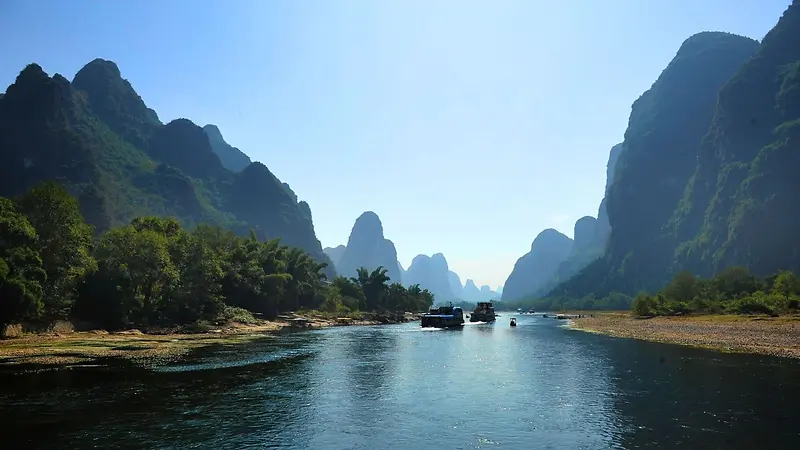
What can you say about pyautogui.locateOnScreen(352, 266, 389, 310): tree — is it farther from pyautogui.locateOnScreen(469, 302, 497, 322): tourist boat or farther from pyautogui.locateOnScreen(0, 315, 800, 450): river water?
pyautogui.locateOnScreen(0, 315, 800, 450): river water

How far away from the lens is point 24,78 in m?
190

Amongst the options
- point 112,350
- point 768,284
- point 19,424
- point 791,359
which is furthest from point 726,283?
point 19,424

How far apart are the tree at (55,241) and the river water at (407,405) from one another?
937 inches

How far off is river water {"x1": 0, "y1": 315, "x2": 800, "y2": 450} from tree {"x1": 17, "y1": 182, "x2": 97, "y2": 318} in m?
23.8

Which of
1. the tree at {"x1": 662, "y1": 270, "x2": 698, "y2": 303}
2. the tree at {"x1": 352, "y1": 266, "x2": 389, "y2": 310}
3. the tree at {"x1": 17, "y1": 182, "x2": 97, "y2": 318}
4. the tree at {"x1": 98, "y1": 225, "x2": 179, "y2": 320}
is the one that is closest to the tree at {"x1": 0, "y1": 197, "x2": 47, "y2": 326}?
the tree at {"x1": 17, "y1": 182, "x2": 97, "y2": 318}

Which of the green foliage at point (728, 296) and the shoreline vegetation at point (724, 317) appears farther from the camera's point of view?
the green foliage at point (728, 296)

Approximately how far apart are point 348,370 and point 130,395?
17.3 metres

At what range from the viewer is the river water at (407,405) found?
794 inches

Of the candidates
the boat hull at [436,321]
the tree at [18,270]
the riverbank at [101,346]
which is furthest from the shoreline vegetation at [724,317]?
the tree at [18,270]

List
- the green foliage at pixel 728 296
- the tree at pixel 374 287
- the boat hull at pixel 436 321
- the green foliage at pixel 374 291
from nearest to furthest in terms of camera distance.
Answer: the green foliage at pixel 728 296
the boat hull at pixel 436 321
the green foliage at pixel 374 291
the tree at pixel 374 287

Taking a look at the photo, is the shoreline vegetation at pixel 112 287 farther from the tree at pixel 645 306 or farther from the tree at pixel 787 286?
the tree at pixel 787 286

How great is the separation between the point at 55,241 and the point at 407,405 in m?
48.6

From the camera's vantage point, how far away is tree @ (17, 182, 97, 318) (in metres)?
53.8

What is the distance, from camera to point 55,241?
54750 millimetres
